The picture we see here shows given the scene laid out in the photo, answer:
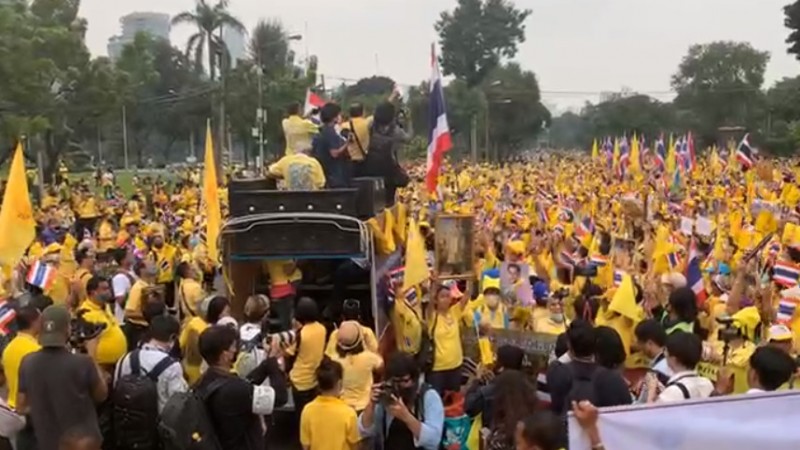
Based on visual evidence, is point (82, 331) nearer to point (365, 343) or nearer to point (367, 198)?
point (365, 343)

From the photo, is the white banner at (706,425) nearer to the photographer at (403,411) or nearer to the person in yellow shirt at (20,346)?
the photographer at (403,411)

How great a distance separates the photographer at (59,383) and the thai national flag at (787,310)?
197 inches

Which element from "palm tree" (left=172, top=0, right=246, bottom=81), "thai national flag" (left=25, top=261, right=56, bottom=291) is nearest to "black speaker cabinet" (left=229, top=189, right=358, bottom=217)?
"thai national flag" (left=25, top=261, right=56, bottom=291)

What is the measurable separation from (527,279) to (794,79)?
76.3m

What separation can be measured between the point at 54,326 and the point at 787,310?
17.7ft

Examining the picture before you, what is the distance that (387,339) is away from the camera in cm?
901

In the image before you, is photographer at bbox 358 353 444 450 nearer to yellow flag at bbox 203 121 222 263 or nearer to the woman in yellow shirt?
the woman in yellow shirt

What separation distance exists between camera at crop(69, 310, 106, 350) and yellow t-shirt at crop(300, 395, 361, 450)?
1969 mm

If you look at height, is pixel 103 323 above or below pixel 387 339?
above

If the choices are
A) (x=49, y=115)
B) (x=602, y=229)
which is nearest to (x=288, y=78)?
(x=49, y=115)

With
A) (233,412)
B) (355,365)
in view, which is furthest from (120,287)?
(233,412)

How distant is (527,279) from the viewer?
1041 cm

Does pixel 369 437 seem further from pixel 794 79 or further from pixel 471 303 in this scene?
pixel 794 79

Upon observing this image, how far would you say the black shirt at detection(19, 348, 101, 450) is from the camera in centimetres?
581
